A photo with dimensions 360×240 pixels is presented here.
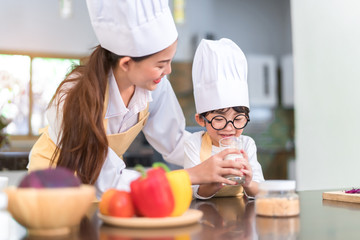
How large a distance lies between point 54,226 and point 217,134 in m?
0.84

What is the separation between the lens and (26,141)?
497 cm

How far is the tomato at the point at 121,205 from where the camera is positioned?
0.77 meters

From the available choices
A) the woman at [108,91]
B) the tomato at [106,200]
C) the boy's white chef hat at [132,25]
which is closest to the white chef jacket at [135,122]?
the woman at [108,91]

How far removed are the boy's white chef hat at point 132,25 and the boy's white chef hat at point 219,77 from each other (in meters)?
0.21

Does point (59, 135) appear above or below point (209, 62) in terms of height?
below

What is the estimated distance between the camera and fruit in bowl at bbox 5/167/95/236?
2.06ft

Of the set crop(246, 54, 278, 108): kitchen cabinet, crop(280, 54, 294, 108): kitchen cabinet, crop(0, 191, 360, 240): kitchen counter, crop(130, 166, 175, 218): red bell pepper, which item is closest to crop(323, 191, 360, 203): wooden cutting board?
crop(0, 191, 360, 240): kitchen counter

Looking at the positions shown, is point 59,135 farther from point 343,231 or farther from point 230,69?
point 343,231

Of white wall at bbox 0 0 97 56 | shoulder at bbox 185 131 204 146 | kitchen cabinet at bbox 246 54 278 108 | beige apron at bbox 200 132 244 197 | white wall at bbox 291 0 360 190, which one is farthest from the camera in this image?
kitchen cabinet at bbox 246 54 278 108

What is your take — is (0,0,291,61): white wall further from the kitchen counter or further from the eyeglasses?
the kitchen counter

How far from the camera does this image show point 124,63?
133 cm

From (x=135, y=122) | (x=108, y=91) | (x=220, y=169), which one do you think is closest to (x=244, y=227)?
(x=220, y=169)

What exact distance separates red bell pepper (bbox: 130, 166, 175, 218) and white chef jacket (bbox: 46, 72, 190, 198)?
1.70ft

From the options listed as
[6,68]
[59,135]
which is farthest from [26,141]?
[59,135]
